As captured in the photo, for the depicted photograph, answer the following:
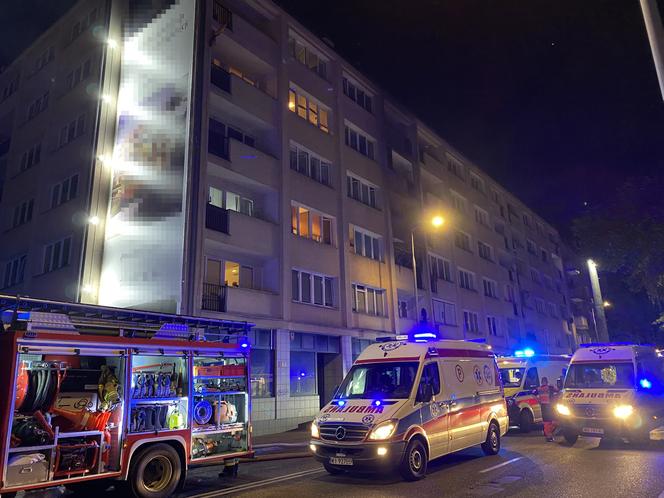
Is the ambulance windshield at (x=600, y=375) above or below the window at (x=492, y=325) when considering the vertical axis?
below

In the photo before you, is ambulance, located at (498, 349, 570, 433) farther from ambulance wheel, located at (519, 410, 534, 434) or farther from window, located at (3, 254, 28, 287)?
window, located at (3, 254, 28, 287)

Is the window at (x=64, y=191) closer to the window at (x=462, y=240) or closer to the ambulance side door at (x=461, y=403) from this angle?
the ambulance side door at (x=461, y=403)

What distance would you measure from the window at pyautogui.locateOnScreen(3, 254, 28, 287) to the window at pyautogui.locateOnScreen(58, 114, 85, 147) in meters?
5.33

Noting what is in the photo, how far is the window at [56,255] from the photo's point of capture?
774 inches

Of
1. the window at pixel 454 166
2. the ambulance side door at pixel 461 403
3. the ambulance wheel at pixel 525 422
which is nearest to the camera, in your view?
the ambulance side door at pixel 461 403

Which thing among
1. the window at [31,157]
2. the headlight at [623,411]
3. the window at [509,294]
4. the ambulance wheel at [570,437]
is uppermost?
the window at [31,157]

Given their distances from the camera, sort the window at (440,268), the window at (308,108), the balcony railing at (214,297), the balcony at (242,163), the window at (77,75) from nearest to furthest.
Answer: the balcony railing at (214,297), the balcony at (242,163), the window at (77,75), the window at (308,108), the window at (440,268)

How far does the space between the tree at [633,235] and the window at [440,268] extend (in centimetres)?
1040

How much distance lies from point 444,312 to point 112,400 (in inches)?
1033

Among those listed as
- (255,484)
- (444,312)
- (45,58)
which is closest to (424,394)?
(255,484)

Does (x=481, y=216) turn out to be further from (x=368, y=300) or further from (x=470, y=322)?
(x=368, y=300)

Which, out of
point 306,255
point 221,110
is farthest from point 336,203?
point 221,110

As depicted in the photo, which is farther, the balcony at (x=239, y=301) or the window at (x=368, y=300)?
the window at (x=368, y=300)

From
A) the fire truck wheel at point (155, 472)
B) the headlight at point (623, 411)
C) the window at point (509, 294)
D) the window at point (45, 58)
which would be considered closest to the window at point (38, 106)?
the window at point (45, 58)
